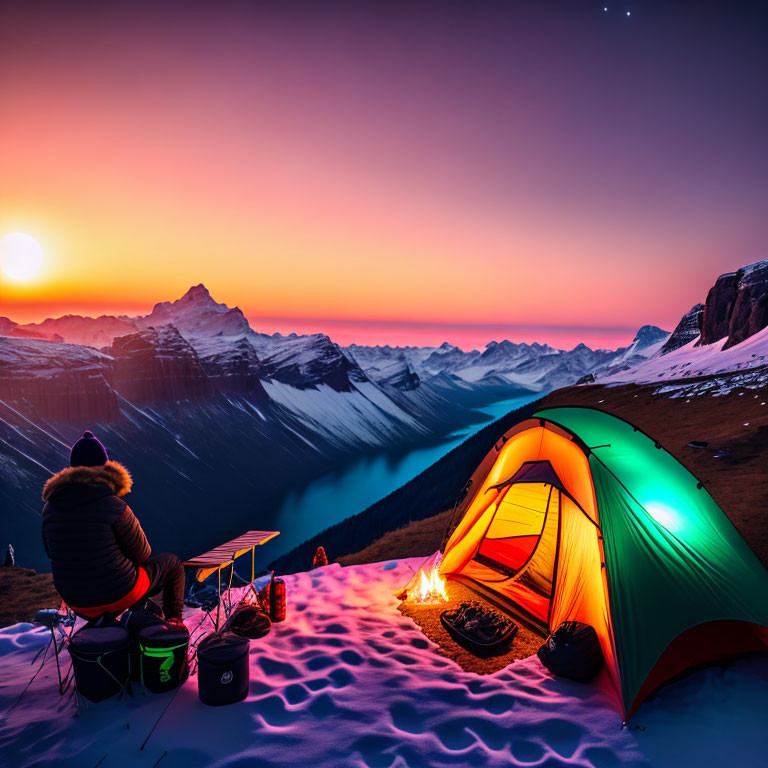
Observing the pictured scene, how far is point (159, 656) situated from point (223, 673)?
0.90m

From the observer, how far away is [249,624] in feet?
25.4

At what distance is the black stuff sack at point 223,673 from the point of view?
5.57m

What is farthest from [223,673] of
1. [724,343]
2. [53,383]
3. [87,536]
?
[53,383]

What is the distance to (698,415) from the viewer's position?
4081 cm

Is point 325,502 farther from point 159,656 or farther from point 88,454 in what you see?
point 88,454

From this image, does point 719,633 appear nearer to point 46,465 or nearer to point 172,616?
point 172,616

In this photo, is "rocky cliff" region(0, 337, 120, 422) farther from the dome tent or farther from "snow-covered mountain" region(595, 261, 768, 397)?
the dome tent

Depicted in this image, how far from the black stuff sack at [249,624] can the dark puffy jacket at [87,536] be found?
96.9 inches

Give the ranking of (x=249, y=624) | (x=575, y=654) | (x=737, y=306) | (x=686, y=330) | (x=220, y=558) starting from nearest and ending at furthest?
(x=575, y=654)
(x=220, y=558)
(x=249, y=624)
(x=737, y=306)
(x=686, y=330)

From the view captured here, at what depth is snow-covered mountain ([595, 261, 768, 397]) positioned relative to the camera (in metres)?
71.4

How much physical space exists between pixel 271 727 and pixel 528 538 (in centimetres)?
653

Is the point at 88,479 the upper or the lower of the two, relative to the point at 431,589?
upper

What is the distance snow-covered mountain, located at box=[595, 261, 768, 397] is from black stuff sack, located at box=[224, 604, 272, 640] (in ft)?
200

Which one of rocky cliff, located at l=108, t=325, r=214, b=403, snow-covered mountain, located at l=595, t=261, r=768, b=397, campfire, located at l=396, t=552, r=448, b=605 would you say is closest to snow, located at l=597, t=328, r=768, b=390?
snow-covered mountain, located at l=595, t=261, r=768, b=397
